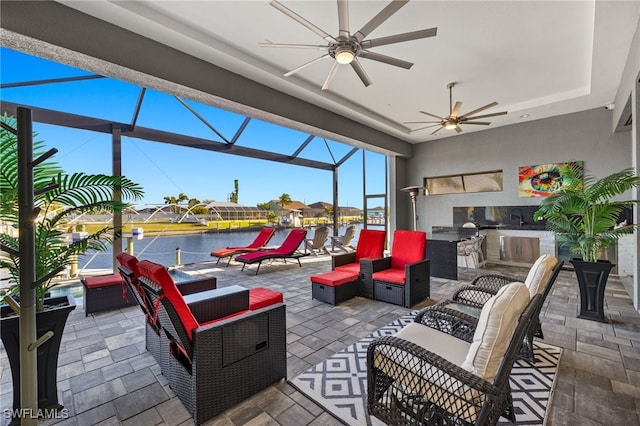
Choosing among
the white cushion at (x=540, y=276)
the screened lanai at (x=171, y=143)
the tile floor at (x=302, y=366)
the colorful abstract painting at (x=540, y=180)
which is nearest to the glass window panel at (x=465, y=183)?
the colorful abstract painting at (x=540, y=180)

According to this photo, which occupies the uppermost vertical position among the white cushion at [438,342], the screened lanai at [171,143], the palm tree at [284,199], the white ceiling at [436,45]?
the white ceiling at [436,45]

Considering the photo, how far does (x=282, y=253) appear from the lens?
6078mm

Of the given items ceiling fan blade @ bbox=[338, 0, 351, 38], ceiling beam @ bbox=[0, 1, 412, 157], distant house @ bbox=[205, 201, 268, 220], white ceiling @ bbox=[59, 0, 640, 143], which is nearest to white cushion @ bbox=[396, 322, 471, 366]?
ceiling fan blade @ bbox=[338, 0, 351, 38]

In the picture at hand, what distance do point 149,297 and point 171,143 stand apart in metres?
4.30

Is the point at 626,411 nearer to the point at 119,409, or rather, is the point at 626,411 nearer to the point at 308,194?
the point at 119,409

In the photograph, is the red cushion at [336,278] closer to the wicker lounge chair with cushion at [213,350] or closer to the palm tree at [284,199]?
the wicker lounge chair with cushion at [213,350]

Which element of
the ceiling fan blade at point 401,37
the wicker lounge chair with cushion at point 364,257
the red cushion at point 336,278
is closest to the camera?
the ceiling fan blade at point 401,37

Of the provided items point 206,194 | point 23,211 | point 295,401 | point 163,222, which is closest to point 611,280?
point 295,401

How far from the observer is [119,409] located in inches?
72.6

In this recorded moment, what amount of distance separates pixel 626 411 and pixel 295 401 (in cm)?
215

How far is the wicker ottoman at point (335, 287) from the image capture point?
149 inches

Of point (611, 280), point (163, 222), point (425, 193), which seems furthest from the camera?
point (425, 193)

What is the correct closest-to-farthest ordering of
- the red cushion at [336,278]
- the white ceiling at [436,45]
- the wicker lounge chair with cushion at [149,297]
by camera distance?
the wicker lounge chair with cushion at [149,297] → the white ceiling at [436,45] → the red cushion at [336,278]

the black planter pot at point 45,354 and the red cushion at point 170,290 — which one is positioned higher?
the red cushion at point 170,290
